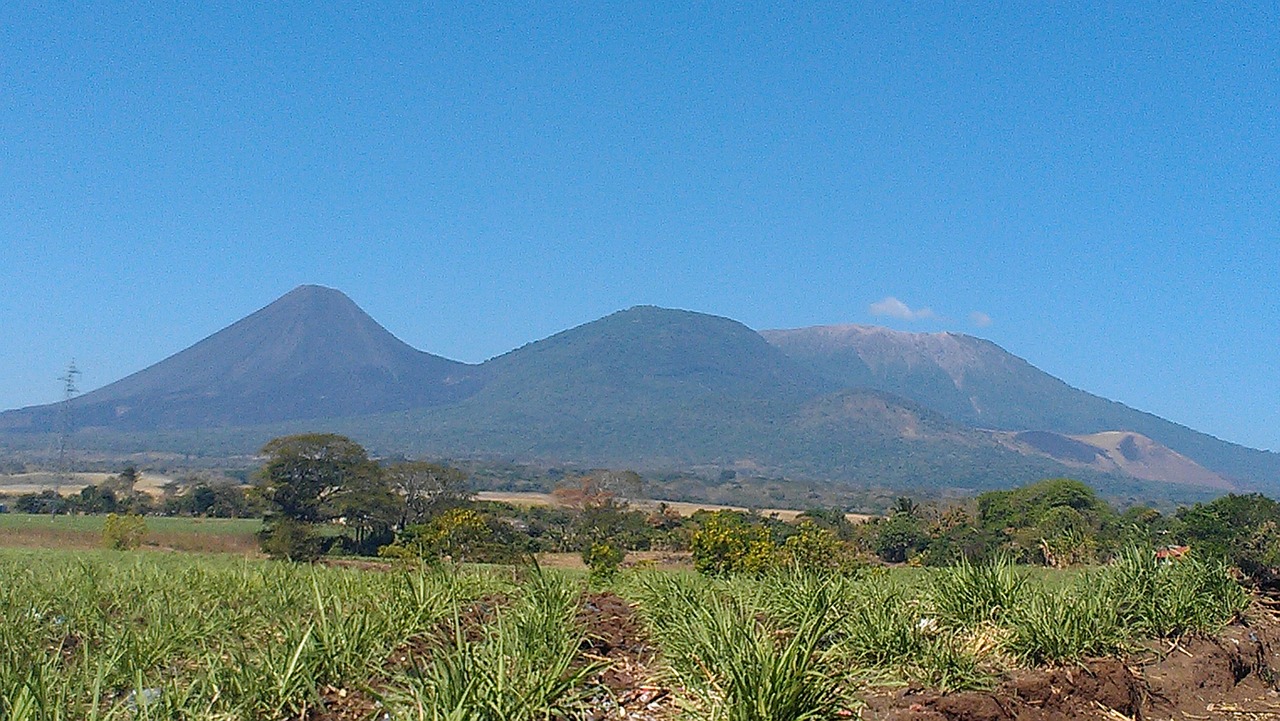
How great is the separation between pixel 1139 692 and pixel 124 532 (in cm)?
5639

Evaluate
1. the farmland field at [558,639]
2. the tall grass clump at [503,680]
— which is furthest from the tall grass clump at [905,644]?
the tall grass clump at [503,680]

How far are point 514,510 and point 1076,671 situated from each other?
9244 centimetres

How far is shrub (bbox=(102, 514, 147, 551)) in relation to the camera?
5116cm

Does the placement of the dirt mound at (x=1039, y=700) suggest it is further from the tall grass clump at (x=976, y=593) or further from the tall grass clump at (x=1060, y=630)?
the tall grass clump at (x=976, y=593)

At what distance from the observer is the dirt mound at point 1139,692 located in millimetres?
5711

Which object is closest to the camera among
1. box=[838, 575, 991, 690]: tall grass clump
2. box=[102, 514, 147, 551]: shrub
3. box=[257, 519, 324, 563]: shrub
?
box=[838, 575, 991, 690]: tall grass clump

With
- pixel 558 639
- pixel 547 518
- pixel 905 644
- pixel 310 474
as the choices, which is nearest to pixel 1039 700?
pixel 905 644

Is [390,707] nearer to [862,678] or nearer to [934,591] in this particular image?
[862,678]

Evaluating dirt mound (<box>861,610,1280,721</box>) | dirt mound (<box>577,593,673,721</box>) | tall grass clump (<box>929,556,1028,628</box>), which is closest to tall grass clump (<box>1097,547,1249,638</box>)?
dirt mound (<box>861,610,1280,721</box>)

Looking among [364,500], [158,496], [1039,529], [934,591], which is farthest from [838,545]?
[158,496]

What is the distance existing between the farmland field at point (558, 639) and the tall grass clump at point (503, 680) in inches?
0.6

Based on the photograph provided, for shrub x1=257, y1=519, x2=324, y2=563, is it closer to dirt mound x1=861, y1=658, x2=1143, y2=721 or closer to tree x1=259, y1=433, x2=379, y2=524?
tree x1=259, y1=433, x2=379, y2=524

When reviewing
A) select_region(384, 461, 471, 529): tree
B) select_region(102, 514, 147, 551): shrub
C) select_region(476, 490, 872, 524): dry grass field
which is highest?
select_region(384, 461, 471, 529): tree

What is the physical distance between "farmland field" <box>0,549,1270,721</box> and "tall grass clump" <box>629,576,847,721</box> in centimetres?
2
